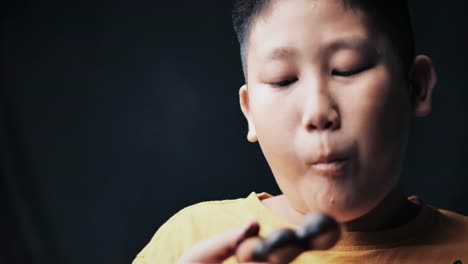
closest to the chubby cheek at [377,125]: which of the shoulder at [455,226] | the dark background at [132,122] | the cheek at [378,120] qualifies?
the cheek at [378,120]

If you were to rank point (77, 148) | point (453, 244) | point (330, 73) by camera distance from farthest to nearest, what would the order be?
point (77, 148) → point (453, 244) → point (330, 73)

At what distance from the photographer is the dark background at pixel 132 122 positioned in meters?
1.16

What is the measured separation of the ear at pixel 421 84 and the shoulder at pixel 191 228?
0.26 m

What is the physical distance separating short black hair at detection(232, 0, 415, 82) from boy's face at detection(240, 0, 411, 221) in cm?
2

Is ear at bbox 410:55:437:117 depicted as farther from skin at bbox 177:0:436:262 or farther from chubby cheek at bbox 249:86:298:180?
chubby cheek at bbox 249:86:298:180

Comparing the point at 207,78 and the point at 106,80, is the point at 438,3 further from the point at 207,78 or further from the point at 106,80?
the point at 106,80

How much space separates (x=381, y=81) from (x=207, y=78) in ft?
1.54

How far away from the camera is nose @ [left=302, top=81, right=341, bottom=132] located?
0.74 meters

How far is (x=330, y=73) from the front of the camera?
30.2 inches

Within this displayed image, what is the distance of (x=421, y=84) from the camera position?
2.89 ft

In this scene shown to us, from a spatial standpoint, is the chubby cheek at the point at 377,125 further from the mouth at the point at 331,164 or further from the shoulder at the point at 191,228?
the shoulder at the point at 191,228

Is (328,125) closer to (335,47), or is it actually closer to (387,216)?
(335,47)

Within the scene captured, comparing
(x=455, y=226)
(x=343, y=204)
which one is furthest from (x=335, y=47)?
(x=455, y=226)

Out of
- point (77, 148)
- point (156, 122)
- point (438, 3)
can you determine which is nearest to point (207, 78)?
point (156, 122)
